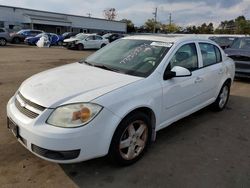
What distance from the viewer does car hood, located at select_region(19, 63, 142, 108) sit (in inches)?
122

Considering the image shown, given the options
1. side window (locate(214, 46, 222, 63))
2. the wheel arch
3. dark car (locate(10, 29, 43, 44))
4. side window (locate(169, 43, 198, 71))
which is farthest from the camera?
dark car (locate(10, 29, 43, 44))

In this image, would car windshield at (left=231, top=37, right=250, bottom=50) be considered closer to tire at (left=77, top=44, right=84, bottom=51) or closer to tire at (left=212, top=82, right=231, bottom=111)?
tire at (left=212, top=82, right=231, bottom=111)

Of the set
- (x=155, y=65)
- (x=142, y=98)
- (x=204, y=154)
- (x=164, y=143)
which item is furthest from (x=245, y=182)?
(x=155, y=65)

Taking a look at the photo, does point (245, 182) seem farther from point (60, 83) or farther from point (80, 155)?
point (60, 83)

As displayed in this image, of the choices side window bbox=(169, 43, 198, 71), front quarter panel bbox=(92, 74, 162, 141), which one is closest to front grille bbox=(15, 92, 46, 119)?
front quarter panel bbox=(92, 74, 162, 141)

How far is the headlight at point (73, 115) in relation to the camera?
2951mm

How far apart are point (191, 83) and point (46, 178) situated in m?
2.58

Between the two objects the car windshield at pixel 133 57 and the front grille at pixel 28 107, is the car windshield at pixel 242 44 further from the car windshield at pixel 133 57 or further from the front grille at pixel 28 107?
the front grille at pixel 28 107

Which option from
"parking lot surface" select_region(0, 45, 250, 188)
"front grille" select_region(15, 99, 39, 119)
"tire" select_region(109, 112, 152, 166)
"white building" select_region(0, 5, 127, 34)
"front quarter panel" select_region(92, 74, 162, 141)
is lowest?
"parking lot surface" select_region(0, 45, 250, 188)

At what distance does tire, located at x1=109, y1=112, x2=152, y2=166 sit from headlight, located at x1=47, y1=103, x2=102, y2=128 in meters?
0.40

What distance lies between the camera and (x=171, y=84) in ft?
→ 13.1

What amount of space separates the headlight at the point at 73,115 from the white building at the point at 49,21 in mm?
45142

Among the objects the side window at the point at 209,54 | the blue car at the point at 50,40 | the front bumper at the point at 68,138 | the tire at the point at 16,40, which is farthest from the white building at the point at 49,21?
the front bumper at the point at 68,138

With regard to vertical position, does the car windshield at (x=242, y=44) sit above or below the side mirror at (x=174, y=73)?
above
